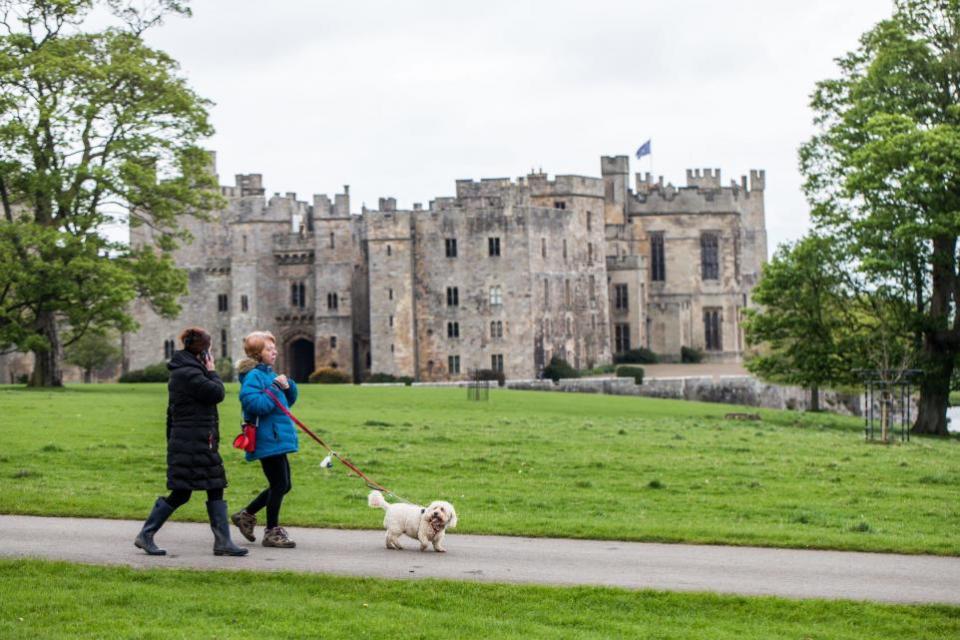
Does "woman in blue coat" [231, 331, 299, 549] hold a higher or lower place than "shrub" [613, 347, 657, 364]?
lower

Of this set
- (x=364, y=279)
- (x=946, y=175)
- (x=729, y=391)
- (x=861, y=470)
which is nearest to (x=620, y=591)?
(x=861, y=470)

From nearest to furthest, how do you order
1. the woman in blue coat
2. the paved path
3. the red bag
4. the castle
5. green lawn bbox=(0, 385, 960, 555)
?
1. the paved path
2. the red bag
3. the woman in blue coat
4. green lawn bbox=(0, 385, 960, 555)
5. the castle

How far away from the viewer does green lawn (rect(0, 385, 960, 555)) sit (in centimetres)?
1753

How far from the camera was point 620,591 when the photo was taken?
518 inches

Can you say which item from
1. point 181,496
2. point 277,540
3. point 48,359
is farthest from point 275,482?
point 48,359

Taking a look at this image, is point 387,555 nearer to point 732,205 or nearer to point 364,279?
point 364,279

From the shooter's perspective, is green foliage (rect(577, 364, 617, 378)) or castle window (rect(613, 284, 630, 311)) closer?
green foliage (rect(577, 364, 617, 378))

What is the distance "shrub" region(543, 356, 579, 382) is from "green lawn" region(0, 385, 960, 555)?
45130mm

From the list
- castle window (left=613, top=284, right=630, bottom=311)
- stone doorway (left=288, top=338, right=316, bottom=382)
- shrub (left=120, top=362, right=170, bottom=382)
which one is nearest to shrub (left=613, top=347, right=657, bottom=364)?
castle window (left=613, top=284, right=630, bottom=311)

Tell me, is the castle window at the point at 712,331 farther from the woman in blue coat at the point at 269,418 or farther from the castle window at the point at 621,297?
the woman in blue coat at the point at 269,418

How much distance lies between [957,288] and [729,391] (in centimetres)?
3094

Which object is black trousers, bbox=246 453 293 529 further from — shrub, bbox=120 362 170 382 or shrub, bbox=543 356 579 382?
shrub, bbox=543 356 579 382

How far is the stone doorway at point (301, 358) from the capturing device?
91188 millimetres

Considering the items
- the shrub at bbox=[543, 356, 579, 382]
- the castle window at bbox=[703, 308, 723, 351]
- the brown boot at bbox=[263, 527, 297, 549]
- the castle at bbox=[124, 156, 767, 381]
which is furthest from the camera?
the castle window at bbox=[703, 308, 723, 351]
